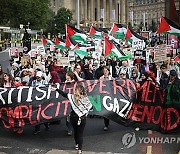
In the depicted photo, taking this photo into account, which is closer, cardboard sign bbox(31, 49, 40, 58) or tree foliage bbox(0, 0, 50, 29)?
A: cardboard sign bbox(31, 49, 40, 58)

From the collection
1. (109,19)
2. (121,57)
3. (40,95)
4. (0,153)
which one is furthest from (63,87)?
(109,19)

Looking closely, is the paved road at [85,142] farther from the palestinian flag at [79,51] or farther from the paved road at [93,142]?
the palestinian flag at [79,51]

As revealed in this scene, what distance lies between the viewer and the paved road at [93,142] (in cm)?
803

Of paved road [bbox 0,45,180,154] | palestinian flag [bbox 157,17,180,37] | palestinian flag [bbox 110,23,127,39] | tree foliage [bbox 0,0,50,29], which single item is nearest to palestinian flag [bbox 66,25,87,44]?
palestinian flag [bbox 110,23,127,39]

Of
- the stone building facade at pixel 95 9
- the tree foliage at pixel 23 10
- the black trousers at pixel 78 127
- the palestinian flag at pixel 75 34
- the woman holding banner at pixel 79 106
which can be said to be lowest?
the black trousers at pixel 78 127

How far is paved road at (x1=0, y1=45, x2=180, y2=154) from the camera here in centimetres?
803

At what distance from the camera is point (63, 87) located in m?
9.20

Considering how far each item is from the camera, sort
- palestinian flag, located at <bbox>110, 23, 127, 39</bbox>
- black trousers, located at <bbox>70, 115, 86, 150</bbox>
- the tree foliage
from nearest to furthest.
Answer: black trousers, located at <bbox>70, 115, 86, 150</bbox>
palestinian flag, located at <bbox>110, 23, 127, 39</bbox>
the tree foliage

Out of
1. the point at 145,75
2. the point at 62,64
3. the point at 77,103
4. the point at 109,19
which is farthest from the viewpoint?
the point at 109,19

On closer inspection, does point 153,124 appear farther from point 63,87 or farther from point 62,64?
point 62,64

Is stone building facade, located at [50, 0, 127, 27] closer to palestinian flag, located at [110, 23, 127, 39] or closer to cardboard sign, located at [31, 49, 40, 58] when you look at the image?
palestinian flag, located at [110, 23, 127, 39]

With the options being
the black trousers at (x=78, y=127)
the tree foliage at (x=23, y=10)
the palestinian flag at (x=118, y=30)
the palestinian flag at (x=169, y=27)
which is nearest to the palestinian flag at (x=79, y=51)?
the palestinian flag at (x=169, y=27)

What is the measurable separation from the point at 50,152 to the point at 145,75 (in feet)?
9.36

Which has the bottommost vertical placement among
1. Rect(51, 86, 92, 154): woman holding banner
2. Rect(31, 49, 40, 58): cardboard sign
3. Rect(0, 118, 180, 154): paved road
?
Rect(0, 118, 180, 154): paved road
